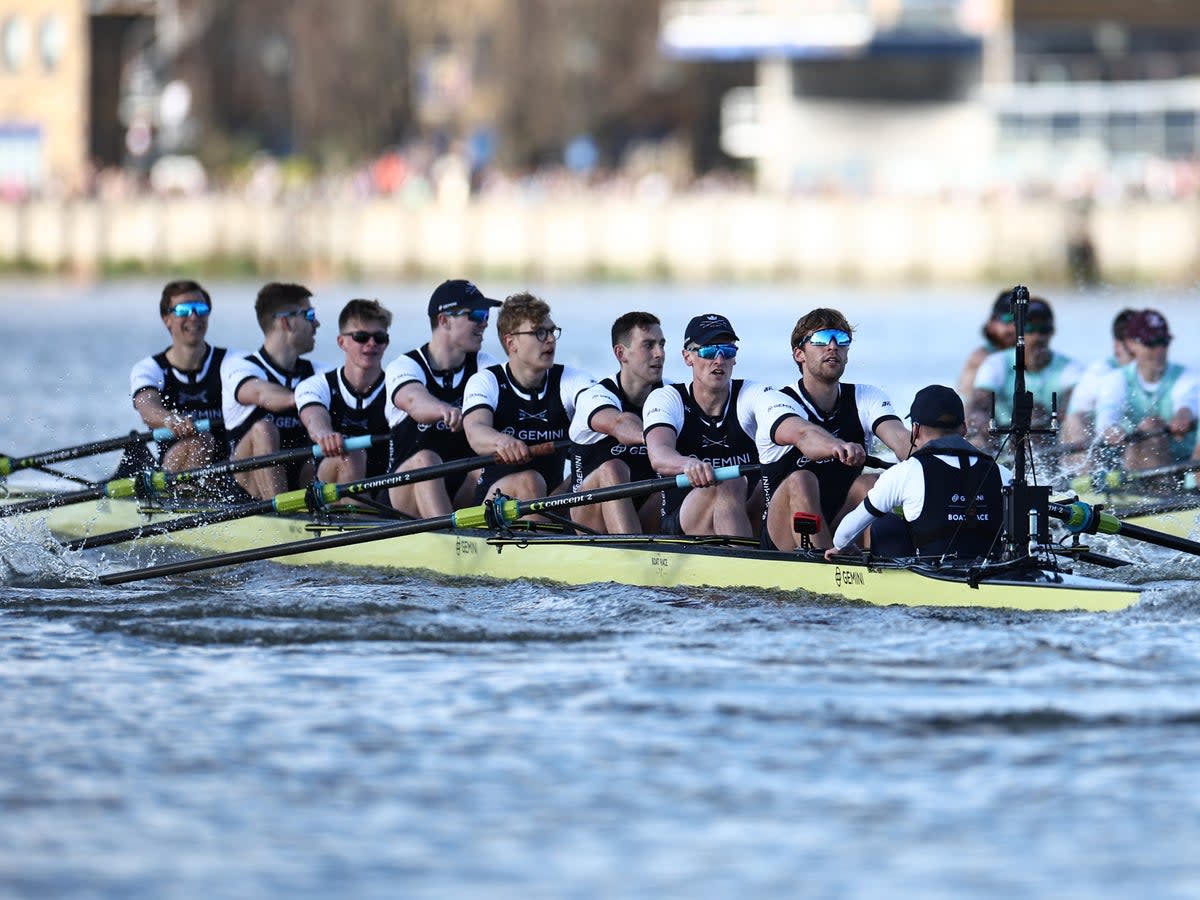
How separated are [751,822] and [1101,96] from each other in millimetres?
47711

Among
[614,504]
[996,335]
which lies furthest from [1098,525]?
[996,335]

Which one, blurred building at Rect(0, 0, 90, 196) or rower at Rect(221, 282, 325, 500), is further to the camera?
blurred building at Rect(0, 0, 90, 196)

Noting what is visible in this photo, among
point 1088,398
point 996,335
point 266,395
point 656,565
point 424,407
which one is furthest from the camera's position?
point 996,335

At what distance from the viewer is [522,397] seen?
1282 cm

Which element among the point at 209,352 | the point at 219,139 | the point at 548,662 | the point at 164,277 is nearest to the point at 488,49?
the point at 219,139

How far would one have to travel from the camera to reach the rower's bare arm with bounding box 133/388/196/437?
14.4m

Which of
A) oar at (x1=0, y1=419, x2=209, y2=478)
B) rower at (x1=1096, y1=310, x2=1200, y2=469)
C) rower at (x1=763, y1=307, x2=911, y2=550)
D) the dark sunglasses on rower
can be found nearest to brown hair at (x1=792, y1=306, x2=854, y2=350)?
rower at (x1=763, y1=307, x2=911, y2=550)

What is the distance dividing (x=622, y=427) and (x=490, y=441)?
0.77 metres

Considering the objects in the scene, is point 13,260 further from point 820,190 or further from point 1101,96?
point 1101,96

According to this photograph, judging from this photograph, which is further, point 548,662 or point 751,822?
point 548,662

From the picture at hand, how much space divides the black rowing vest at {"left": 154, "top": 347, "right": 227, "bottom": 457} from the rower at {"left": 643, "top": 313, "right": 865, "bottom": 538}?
3.71 metres

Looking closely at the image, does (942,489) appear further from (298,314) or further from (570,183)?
(570,183)

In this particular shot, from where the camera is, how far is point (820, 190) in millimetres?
47250

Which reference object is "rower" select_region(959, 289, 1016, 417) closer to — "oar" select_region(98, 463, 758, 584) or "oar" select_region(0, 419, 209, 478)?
"oar" select_region(98, 463, 758, 584)
